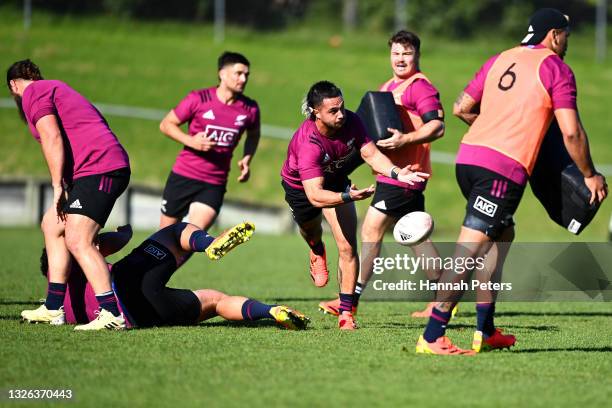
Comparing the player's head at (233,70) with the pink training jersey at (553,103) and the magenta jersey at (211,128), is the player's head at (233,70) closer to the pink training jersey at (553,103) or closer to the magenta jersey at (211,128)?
the magenta jersey at (211,128)

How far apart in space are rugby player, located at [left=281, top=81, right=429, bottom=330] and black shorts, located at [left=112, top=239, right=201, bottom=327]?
3.94ft

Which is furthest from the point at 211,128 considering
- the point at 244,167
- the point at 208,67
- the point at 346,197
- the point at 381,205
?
the point at 208,67

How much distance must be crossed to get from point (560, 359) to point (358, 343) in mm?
1409

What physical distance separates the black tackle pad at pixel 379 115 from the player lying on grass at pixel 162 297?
159 centimetres

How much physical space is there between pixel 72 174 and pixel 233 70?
268 cm

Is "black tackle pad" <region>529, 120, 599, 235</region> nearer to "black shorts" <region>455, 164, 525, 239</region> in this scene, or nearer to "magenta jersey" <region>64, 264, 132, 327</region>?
"black shorts" <region>455, 164, 525, 239</region>

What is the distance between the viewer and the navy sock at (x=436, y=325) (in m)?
6.51

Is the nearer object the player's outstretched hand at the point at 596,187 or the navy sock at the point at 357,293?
the player's outstretched hand at the point at 596,187

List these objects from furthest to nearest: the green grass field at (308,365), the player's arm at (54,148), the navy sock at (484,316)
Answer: the player's arm at (54,148) < the navy sock at (484,316) < the green grass field at (308,365)

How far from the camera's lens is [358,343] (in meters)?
7.12

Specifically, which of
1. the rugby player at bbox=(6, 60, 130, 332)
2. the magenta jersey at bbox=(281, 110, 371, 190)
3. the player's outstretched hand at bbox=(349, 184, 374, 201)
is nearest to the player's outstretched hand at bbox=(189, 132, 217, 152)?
the magenta jersey at bbox=(281, 110, 371, 190)

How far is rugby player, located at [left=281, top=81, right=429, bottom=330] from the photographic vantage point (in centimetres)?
754

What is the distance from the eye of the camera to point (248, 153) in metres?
10.5

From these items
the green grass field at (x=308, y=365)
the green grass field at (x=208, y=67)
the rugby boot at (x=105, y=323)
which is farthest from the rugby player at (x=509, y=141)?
the green grass field at (x=208, y=67)
